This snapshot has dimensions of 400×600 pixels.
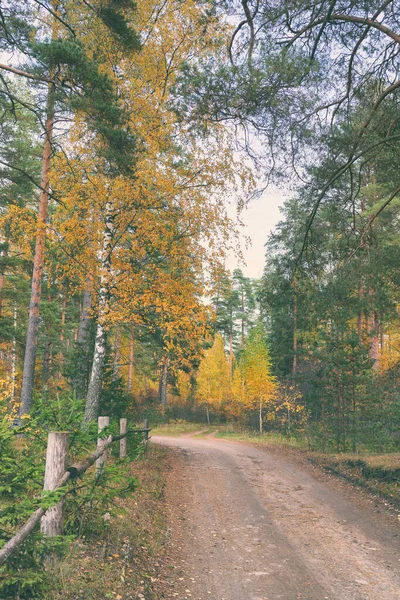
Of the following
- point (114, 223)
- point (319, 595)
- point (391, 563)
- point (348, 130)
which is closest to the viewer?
point (319, 595)

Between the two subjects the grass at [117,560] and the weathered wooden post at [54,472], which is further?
the weathered wooden post at [54,472]

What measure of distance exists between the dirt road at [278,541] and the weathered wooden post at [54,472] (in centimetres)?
149

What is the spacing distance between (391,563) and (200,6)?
11427 mm

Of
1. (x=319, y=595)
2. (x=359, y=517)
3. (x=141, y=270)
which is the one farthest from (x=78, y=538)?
(x=141, y=270)

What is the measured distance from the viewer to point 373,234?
9.09 metres

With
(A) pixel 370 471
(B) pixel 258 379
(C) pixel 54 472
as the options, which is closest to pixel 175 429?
(B) pixel 258 379

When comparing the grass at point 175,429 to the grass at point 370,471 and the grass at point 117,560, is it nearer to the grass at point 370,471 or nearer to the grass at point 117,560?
the grass at point 370,471

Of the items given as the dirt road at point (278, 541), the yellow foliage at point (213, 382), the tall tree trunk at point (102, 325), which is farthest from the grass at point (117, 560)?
the yellow foliage at point (213, 382)

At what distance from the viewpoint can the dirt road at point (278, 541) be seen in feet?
15.0

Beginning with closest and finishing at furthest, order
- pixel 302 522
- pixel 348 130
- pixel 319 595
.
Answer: pixel 319 595
pixel 302 522
pixel 348 130

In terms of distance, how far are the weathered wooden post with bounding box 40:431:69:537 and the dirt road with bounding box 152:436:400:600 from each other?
4.90 ft

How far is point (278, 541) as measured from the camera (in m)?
6.01

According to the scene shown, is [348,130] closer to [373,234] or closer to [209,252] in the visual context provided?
[373,234]

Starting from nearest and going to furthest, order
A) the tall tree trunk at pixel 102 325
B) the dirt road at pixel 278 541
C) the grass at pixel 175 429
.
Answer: the dirt road at pixel 278 541 < the tall tree trunk at pixel 102 325 < the grass at pixel 175 429
